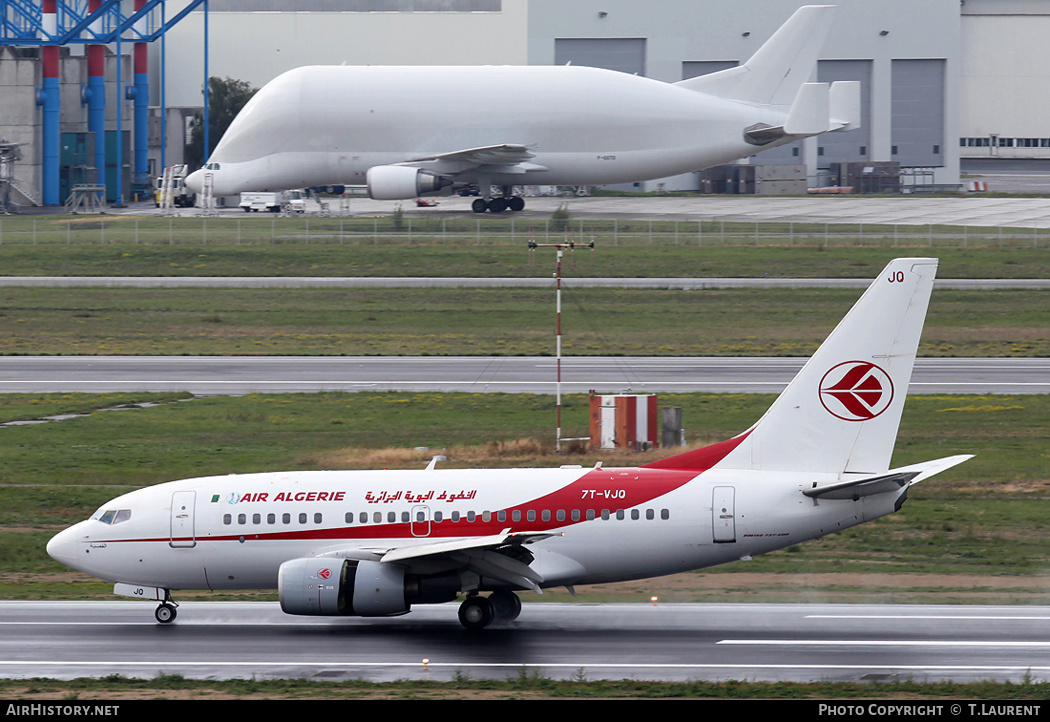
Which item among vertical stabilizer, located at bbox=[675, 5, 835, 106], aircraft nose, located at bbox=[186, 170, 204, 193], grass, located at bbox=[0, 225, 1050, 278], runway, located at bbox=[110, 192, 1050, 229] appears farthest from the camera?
aircraft nose, located at bbox=[186, 170, 204, 193]

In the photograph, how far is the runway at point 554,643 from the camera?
70.9ft

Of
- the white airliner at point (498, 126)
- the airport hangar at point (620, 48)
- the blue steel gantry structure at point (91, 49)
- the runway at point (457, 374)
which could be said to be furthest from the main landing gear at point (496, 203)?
the runway at point (457, 374)

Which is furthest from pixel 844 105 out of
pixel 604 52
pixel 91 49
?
pixel 91 49

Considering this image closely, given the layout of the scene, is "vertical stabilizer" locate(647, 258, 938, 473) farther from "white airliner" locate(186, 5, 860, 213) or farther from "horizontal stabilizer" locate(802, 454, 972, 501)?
"white airliner" locate(186, 5, 860, 213)

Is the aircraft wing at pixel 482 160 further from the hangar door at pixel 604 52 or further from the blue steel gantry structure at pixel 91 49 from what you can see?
the blue steel gantry structure at pixel 91 49

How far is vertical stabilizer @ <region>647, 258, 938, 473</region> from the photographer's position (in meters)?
24.2

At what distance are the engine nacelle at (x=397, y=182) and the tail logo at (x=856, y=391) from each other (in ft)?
257

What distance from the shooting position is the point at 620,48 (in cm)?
13638

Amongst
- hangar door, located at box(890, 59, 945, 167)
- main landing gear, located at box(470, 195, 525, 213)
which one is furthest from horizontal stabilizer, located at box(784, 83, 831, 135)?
hangar door, located at box(890, 59, 945, 167)

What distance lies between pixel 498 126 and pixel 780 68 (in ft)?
79.9

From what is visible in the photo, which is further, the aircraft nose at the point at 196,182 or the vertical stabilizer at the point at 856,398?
the aircraft nose at the point at 196,182

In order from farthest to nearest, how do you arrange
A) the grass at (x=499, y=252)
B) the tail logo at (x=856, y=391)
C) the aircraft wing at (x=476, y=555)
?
the grass at (x=499, y=252), the tail logo at (x=856, y=391), the aircraft wing at (x=476, y=555)

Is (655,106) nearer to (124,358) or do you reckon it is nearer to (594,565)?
(124,358)

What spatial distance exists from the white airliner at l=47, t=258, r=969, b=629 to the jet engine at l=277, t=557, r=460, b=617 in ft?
0.09
